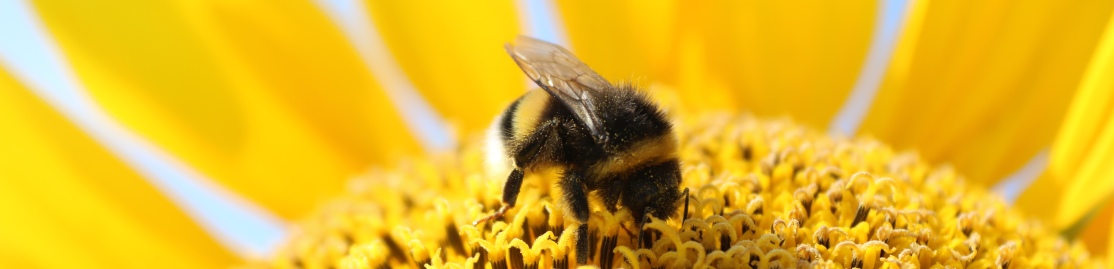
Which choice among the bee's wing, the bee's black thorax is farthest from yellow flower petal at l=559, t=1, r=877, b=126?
the bee's black thorax

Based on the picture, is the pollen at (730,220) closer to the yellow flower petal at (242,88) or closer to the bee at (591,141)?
the bee at (591,141)

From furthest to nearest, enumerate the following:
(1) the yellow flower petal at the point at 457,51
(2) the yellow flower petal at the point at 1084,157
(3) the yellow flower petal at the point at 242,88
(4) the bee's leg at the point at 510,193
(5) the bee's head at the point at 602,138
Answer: (1) the yellow flower petal at the point at 457,51
(3) the yellow flower petal at the point at 242,88
(2) the yellow flower petal at the point at 1084,157
(4) the bee's leg at the point at 510,193
(5) the bee's head at the point at 602,138

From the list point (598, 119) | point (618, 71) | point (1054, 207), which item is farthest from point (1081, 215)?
point (598, 119)

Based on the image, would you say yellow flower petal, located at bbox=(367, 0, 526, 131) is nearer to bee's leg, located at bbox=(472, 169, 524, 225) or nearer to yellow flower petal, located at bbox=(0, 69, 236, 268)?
yellow flower petal, located at bbox=(0, 69, 236, 268)

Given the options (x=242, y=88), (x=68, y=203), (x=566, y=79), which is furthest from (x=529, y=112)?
(x=68, y=203)

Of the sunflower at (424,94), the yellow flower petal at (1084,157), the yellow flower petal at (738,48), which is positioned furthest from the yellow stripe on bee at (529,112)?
the yellow flower petal at (1084,157)
